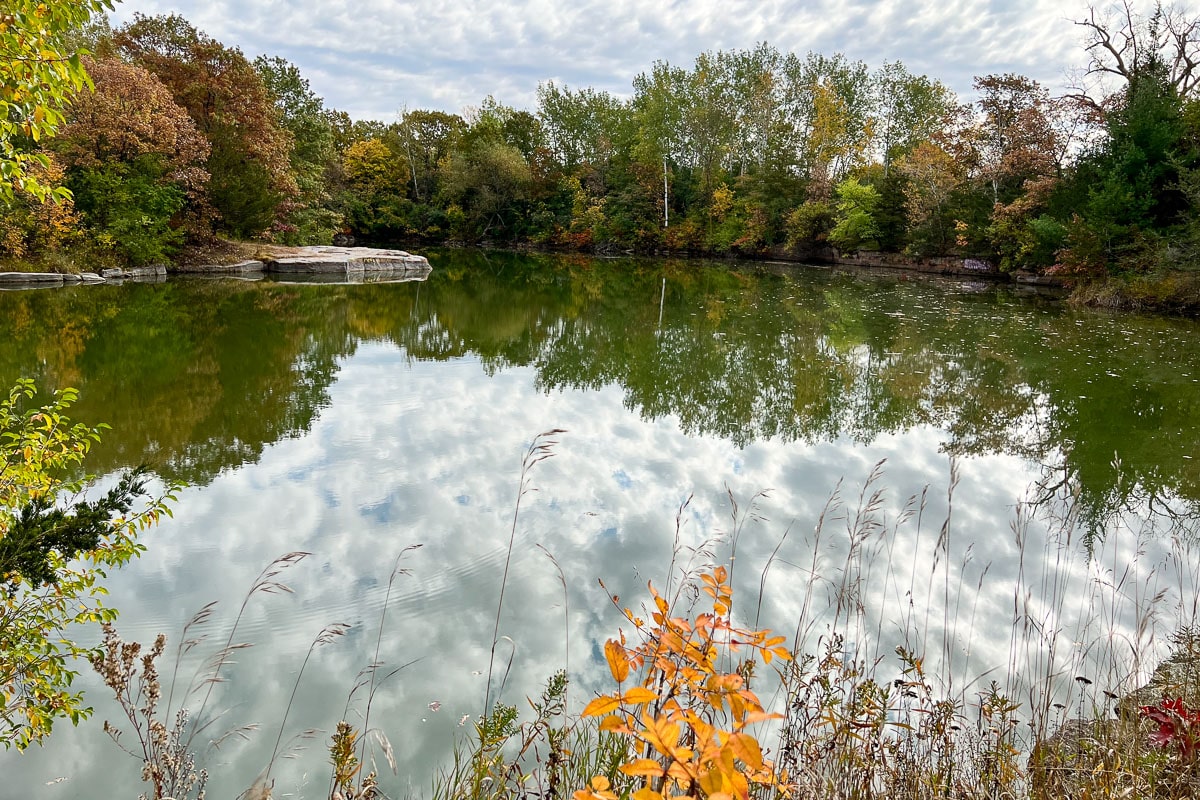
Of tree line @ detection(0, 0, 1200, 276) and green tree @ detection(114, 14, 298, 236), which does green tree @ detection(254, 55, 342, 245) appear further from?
green tree @ detection(114, 14, 298, 236)

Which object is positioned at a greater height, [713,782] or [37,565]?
[713,782]

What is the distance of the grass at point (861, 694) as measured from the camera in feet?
4.42

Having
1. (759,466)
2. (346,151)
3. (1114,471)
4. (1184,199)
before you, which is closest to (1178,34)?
(1184,199)

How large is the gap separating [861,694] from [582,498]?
2.89 metres

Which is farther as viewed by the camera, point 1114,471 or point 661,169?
point 661,169

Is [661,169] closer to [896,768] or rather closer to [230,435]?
[230,435]

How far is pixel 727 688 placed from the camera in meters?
1.14

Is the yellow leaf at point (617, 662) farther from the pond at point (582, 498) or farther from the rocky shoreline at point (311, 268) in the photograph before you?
the rocky shoreline at point (311, 268)

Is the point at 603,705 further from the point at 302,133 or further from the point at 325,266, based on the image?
the point at 302,133

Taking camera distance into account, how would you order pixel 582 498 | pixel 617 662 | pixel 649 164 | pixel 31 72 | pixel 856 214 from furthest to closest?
1. pixel 649 164
2. pixel 856 214
3. pixel 582 498
4. pixel 31 72
5. pixel 617 662

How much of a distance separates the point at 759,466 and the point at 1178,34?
76.3ft

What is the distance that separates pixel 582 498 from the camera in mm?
4906

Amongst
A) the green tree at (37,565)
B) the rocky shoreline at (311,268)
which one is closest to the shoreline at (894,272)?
the rocky shoreline at (311,268)

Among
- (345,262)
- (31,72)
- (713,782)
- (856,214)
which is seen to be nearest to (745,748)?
(713,782)
